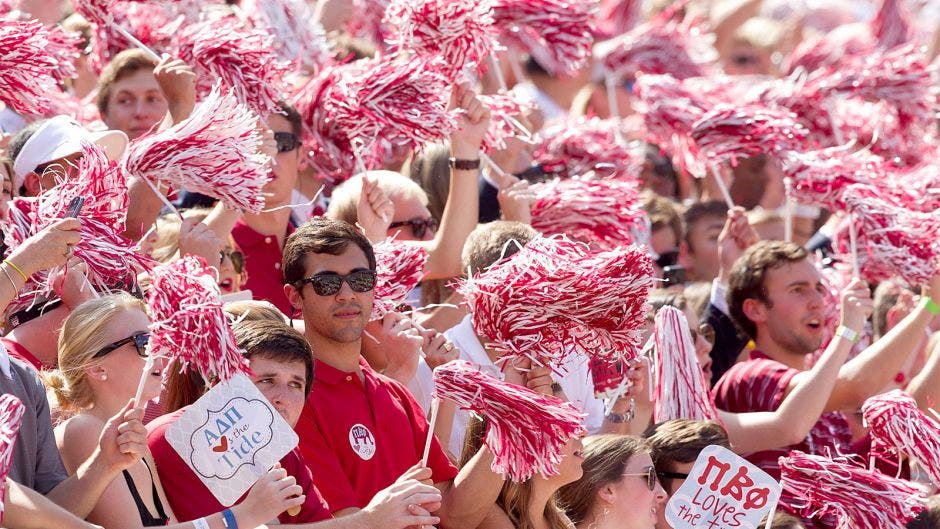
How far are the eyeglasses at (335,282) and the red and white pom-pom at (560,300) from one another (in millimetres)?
323

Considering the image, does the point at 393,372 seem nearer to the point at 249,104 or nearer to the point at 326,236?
the point at 326,236

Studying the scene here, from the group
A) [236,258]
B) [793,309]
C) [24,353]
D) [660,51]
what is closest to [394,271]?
[236,258]

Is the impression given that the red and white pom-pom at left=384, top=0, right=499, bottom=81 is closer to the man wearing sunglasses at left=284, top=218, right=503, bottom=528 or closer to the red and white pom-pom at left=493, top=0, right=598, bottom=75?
the red and white pom-pom at left=493, top=0, right=598, bottom=75

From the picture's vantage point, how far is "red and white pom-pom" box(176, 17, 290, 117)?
5.71 meters

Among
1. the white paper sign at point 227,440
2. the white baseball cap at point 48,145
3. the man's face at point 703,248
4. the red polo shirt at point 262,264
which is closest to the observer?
the white paper sign at point 227,440

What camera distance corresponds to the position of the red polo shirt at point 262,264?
5.94 meters

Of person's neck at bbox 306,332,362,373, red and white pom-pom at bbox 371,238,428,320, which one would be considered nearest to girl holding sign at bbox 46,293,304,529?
person's neck at bbox 306,332,362,373

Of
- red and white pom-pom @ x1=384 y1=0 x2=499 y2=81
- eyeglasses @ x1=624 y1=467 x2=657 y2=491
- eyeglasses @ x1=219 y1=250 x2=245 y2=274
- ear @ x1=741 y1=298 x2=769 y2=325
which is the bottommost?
eyeglasses @ x1=624 y1=467 x2=657 y2=491

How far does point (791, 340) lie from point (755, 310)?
0.66 ft

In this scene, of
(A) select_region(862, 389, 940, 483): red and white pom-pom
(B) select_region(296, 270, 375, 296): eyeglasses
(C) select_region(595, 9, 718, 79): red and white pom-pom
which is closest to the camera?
(B) select_region(296, 270, 375, 296): eyeglasses

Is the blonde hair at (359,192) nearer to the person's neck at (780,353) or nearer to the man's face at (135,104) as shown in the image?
the man's face at (135,104)

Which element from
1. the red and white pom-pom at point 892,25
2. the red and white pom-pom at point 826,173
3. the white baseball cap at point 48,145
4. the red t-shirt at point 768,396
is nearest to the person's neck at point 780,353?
the red t-shirt at point 768,396

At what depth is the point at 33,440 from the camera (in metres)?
4.08

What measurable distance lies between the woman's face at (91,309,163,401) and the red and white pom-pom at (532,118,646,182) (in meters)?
3.38
